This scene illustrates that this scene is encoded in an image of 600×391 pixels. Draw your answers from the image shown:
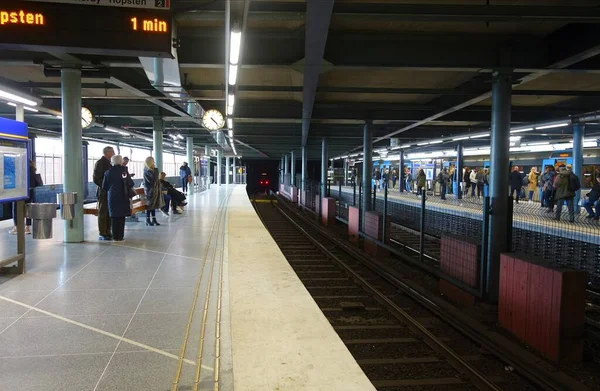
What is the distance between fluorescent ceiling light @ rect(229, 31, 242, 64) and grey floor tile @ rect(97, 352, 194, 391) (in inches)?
171

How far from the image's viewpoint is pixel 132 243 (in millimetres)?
8086

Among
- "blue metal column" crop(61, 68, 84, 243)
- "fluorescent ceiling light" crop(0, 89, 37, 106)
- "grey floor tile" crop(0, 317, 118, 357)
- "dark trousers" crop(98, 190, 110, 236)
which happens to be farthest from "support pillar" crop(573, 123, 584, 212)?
"fluorescent ceiling light" crop(0, 89, 37, 106)

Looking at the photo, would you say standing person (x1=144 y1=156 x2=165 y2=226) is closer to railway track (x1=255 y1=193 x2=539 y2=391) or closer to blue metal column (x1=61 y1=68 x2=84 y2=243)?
blue metal column (x1=61 y1=68 x2=84 y2=243)

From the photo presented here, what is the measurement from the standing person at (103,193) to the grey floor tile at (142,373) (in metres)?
5.36

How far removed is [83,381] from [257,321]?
1572 millimetres

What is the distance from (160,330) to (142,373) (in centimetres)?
80

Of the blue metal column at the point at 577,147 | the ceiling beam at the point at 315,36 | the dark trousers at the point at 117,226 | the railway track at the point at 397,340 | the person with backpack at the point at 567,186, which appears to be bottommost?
the railway track at the point at 397,340

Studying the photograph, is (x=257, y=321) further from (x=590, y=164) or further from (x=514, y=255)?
(x=590, y=164)

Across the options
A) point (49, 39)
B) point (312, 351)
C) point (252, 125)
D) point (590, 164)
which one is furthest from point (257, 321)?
point (590, 164)

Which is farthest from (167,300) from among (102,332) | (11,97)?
(11,97)

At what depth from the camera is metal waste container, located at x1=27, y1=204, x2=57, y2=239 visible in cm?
618

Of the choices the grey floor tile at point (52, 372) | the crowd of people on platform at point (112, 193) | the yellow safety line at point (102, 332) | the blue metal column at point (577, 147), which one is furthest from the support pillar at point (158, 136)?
the blue metal column at point (577, 147)

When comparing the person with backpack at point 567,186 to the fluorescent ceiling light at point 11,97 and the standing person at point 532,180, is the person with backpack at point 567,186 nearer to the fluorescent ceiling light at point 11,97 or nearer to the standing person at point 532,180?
the standing person at point 532,180

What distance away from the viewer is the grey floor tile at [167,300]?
4352 mm
